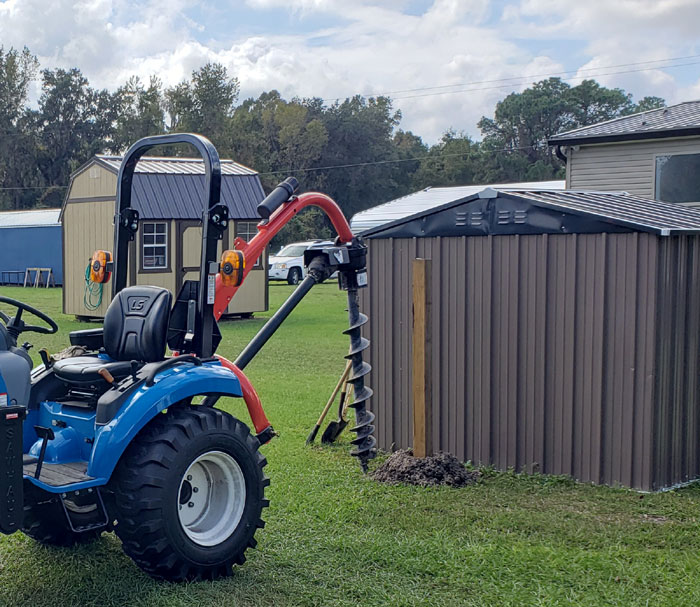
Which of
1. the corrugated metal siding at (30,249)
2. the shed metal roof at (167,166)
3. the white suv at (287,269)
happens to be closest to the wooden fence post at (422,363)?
the shed metal roof at (167,166)

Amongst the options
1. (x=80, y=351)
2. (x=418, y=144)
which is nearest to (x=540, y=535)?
(x=80, y=351)

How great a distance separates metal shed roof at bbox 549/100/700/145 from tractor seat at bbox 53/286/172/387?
13.1m

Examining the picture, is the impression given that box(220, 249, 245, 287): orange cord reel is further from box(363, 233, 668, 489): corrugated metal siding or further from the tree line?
the tree line

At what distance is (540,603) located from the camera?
4.63m

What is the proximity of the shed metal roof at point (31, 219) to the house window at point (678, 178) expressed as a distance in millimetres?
23603

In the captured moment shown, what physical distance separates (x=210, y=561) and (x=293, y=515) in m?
1.32

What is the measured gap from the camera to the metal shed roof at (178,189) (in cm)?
1980

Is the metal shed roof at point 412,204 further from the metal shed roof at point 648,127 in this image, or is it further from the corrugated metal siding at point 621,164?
the corrugated metal siding at point 621,164

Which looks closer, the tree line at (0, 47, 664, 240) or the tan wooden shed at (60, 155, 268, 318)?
the tan wooden shed at (60, 155, 268, 318)

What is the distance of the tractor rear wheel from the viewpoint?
4.69 meters

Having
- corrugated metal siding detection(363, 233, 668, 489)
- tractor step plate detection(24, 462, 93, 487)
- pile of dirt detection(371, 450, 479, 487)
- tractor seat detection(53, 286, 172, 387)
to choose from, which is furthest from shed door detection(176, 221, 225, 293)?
tractor step plate detection(24, 462, 93, 487)

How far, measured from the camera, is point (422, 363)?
23.9 feet

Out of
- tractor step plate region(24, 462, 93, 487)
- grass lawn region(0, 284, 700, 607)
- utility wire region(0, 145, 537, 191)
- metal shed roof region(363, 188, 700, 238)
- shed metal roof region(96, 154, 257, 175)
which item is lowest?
grass lawn region(0, 284, 700, 607)

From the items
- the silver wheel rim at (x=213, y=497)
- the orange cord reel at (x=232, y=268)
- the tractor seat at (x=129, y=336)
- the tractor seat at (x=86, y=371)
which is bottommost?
the silver wheel rim at (x=213, y=497)
